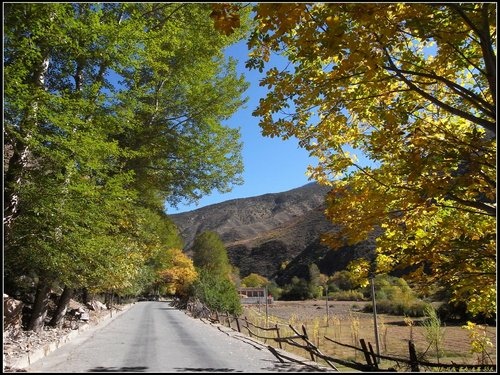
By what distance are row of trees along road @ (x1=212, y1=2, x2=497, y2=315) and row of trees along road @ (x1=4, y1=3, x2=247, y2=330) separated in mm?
2771

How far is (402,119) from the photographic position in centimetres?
494

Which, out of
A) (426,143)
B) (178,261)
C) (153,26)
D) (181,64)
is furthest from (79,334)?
(178,261)

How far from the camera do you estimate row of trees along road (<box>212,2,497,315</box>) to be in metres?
4.04

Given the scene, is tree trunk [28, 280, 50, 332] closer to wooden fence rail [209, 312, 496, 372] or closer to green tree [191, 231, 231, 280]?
wooden fence rail [209, 312, 496, 372]

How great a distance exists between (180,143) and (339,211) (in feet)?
33.7

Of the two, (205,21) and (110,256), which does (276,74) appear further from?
(110,256)

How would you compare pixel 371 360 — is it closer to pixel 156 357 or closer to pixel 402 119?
pixel 156 357

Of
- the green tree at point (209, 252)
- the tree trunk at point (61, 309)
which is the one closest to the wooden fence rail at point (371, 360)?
the tree trunk at point (61, 309)

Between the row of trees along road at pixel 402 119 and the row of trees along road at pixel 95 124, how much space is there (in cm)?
277

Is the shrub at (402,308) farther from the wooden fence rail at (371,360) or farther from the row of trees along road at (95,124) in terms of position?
the row of trees along road at (95,124)

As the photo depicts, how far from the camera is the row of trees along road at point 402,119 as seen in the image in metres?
4.04

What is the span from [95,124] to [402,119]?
7.20 meters

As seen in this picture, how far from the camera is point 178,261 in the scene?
64625mm

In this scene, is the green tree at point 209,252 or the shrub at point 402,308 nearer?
the shrub at point 402,308
